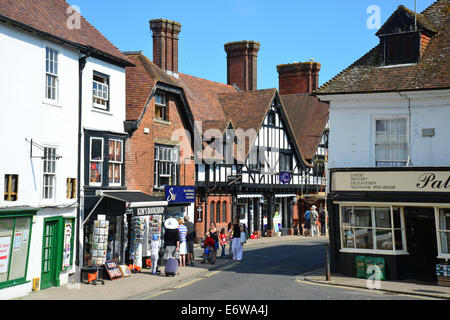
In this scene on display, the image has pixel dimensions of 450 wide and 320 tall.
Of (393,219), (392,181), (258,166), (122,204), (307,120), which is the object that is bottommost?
(393,219)

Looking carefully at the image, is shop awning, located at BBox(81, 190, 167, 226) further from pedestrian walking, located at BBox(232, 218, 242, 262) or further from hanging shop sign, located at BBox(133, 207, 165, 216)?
pedestrian walking, located at BBox(232, 218, 242, 262)

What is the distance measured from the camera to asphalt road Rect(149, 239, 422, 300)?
15.1 metres

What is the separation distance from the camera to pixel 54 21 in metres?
18.5

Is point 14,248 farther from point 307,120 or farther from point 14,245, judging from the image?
point 307,120

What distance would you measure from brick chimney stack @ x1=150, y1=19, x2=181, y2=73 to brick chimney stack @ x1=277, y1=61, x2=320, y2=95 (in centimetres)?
1752

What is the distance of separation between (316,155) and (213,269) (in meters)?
24.2

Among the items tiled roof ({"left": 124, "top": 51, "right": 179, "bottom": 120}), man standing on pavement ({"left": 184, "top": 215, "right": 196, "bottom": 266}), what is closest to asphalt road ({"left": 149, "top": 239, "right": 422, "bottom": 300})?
man standing on pavement ({"left": 184, "top": 215, "right": 196, "bottom": 266})

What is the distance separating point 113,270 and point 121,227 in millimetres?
2420

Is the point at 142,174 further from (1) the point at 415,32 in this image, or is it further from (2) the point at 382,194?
(1) the point at 415,32

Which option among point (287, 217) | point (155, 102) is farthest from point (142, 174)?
point (287, 217)

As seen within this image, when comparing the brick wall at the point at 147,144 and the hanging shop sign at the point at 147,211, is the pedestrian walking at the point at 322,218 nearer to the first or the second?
the brick wall at the point at 147,144

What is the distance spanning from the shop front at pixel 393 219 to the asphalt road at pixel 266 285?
2.29 meters

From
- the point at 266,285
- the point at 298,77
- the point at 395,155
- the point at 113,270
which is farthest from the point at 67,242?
the point at 298,77

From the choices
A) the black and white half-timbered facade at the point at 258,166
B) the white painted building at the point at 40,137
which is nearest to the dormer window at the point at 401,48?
the white painted building at the point at 40,137
